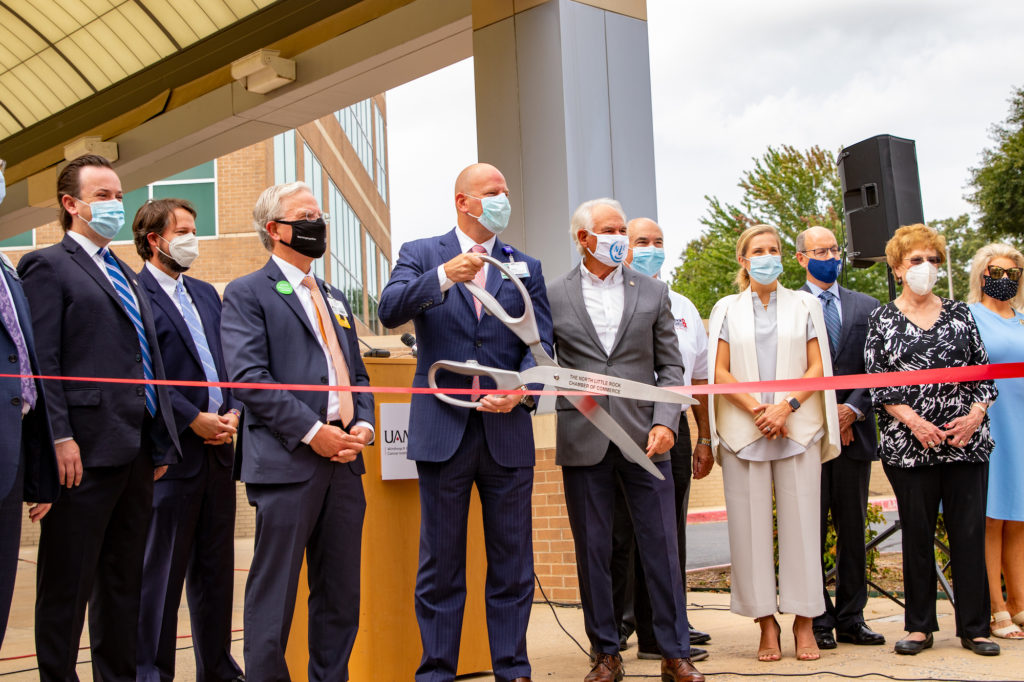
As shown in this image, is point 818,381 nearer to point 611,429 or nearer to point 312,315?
point 611,429

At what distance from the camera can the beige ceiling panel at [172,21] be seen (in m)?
10.0

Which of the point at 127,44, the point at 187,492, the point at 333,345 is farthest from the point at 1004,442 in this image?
the point at 127,44

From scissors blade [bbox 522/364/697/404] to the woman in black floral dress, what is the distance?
170 cm

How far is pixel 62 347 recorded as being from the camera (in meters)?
3.88

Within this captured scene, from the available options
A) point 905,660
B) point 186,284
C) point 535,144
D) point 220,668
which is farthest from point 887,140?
point 220,668

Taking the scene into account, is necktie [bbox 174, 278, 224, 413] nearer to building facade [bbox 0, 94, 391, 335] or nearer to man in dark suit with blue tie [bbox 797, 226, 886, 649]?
man in dark suit with blue tie [bbox 797, 226, 886, 649]

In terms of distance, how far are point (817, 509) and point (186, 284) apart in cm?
335

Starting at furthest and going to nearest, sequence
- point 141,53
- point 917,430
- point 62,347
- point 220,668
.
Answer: point 141,53 < point 917,430 < point 220,668 < point 62,347

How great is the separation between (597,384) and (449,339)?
26.6 inches

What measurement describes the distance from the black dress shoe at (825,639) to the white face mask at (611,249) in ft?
7.27

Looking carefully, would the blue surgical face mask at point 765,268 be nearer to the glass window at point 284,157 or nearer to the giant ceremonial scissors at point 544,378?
the giant ceremonial scissors at point 544,378

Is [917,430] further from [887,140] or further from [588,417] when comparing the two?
[887,140]

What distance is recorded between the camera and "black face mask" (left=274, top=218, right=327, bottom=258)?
4078mm

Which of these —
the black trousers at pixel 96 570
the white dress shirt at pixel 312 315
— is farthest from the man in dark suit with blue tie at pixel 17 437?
the white dress shirt at pixel 312 315
